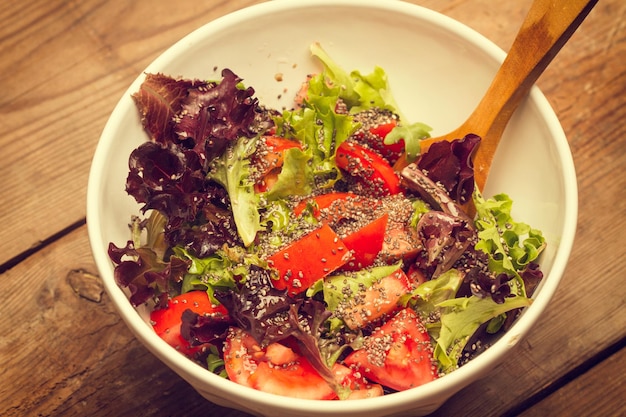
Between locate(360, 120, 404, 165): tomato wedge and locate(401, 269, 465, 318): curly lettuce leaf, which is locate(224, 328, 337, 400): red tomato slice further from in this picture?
locate(360, 120, 404, 165): tomato wedge

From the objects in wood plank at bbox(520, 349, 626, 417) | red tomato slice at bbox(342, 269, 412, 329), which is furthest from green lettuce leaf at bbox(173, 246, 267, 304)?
wood plank at bbox(520, 349, 626, 417)

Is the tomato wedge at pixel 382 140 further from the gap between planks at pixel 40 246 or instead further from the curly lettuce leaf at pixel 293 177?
the gap between planks at pixel 40 246

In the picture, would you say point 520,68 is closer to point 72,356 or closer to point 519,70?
point 519,70

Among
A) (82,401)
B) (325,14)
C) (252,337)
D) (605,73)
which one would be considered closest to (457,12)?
(605,73)

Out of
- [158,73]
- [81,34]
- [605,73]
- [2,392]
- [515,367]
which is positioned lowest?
[2,392]

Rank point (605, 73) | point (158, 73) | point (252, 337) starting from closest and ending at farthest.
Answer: point (252, 337)
point (158, 73)
point (605, 73)

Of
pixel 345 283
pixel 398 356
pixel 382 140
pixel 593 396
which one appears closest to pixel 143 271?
pixel 345 283

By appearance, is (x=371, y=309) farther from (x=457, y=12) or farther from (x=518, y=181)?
(x=457, y=12)
